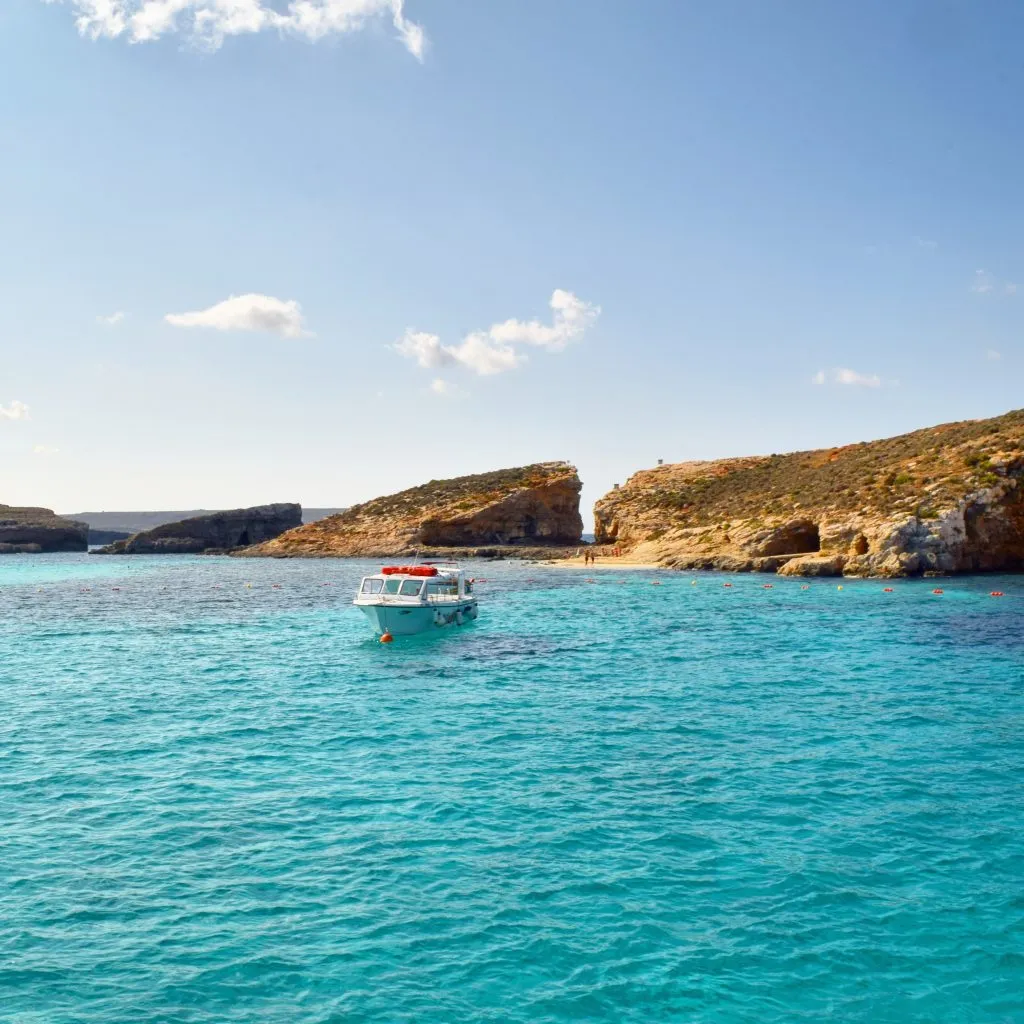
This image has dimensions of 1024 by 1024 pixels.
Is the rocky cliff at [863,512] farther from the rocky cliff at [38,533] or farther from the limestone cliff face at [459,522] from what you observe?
the rocky cliff at [38,533]

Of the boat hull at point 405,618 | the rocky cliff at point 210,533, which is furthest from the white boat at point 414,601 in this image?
the rocky cliff at point 210,533

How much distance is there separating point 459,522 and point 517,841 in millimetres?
91822

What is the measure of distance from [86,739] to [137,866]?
9.19 meters

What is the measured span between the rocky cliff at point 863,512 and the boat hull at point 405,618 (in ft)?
113

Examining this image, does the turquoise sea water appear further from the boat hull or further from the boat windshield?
the boat windshield

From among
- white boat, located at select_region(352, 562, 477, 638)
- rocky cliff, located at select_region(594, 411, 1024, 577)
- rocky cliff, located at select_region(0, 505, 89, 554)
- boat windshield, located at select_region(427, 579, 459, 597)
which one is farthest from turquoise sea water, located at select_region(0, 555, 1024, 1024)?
rocky cliff, located at select_region(0, 505, 89, 554)

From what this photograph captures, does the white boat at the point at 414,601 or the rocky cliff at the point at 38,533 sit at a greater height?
the rocky cliff at the point at 38,533

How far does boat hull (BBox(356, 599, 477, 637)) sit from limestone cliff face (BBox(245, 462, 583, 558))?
62.0m

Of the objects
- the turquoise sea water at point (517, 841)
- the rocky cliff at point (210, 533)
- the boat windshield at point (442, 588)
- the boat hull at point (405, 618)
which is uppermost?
the rocky cliff at point (210, 533)

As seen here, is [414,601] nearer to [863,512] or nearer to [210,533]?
[863,512]

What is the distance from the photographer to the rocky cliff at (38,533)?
471 ft

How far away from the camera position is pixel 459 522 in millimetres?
105438

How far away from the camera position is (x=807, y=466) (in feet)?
302

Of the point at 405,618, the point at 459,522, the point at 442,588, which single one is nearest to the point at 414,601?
the point at 405,618
